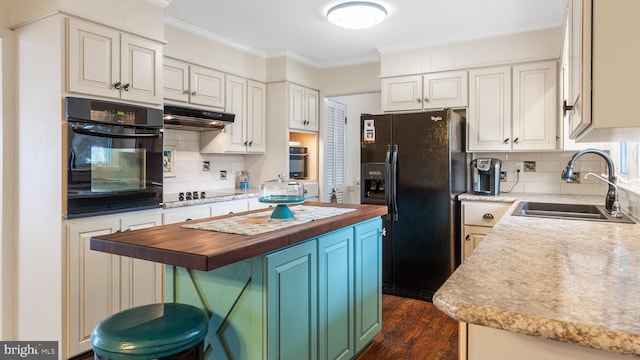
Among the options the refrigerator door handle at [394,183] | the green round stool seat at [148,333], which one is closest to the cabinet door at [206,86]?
the refrigerator door handle at [394,183]

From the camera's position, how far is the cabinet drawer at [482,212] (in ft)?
11.0

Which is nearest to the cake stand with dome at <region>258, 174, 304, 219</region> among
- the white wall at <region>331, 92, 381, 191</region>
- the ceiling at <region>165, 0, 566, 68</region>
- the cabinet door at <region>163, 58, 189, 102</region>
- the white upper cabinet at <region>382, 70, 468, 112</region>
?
the ceiling at <region>165, 0, 566, 68</region>

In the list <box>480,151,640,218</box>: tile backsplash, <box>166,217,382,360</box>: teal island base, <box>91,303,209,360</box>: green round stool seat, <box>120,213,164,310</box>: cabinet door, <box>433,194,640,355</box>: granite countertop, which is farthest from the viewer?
<box>480,151,640,218</box>: tile backsplash

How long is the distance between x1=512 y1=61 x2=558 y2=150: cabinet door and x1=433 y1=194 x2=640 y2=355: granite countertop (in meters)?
2.31

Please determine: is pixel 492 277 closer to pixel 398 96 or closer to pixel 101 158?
pixel 101 158

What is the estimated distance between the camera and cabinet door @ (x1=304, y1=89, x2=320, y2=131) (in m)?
4.75

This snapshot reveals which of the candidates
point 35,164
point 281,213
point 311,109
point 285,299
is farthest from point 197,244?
point 311,109

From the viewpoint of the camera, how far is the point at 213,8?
3188mm

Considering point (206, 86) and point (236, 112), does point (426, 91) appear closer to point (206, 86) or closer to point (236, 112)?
point (236, 112)

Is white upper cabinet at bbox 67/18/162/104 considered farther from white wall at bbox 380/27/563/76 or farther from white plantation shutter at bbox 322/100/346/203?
white plantation shutter at bbox 322/100/346/203

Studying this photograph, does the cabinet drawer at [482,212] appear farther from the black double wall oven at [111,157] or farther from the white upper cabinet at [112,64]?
the white upper cabinet at [112,64]

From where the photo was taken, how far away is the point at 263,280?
1616 mm

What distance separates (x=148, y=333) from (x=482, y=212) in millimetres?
2879

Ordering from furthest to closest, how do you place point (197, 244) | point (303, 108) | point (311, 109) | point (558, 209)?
point (311, 109), point (303, 108), point (558, 209), point (197, 244)
